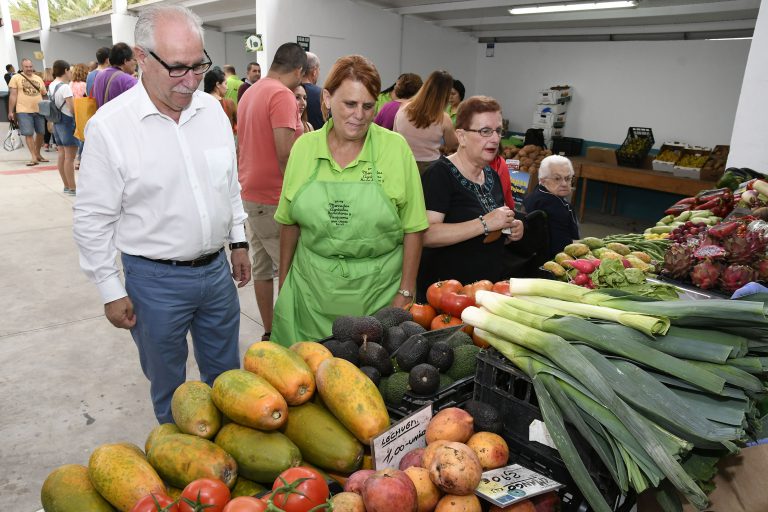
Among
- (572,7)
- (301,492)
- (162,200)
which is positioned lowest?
(301,492)

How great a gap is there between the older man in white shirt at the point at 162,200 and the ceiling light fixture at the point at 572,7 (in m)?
7.50

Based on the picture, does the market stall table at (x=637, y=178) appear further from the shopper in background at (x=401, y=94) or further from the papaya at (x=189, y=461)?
the papaya at (x=189, y=461)

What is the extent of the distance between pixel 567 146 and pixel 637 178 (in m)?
1.93

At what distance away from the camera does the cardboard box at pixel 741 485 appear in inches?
55.2

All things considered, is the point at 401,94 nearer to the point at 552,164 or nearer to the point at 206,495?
the point at 552,164

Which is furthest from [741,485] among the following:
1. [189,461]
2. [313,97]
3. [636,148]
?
[636,148]

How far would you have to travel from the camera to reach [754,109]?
4.52 metres

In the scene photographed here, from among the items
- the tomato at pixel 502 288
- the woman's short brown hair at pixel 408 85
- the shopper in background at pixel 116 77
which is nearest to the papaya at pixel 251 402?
the tomato at pixel 502 288

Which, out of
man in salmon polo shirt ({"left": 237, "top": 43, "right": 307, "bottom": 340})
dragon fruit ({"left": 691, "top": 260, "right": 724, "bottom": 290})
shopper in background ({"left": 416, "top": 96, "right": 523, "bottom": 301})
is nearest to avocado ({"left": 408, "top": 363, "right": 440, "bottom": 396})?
shopper in background ({"left": 416, "top": 96, "right": 523, "bottom": 301})

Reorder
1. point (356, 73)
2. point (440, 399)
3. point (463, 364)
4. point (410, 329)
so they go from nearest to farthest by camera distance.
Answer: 1. point (440, 399)
2. point (463, 364)
3. point (410, 329)
4. point (356, 73)

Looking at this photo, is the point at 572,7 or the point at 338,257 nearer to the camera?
the point at 338,257

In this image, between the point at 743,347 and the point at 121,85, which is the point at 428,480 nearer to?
the point at 743,347

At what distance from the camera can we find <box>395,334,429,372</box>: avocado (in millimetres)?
1485

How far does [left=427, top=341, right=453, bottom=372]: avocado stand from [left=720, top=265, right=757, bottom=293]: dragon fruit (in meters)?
1.64
